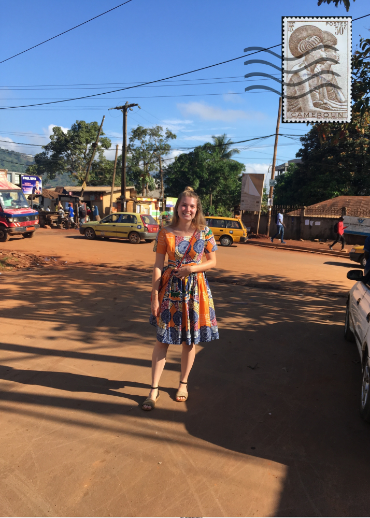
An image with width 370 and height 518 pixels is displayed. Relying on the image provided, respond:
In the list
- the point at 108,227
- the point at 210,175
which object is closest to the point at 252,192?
the point at 108,227

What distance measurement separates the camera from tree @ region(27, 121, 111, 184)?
51.8 meters

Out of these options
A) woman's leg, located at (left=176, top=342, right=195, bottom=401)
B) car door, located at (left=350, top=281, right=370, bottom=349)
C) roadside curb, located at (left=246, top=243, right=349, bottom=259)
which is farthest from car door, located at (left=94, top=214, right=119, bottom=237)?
woman's leg, located at (left=176, top=342, right=195, bottom=401)

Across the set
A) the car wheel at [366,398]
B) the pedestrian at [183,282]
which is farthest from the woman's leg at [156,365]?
the car wheel at [366,398]

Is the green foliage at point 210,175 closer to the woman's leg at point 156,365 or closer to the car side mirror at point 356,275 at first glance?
the car side mirror at point 356,275

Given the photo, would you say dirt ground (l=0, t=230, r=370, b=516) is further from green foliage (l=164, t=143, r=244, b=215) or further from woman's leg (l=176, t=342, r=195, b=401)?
green foliage (l=164, t=143, r=244, b=215)

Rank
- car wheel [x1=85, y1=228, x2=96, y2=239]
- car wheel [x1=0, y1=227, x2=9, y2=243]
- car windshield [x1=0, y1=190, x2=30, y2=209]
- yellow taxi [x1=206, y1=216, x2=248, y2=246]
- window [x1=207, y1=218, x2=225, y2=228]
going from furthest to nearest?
window [x1=207, y1=218, x2=225, y2=228] < yellow taxi [x1=206, y1=216, x2=248, y2=246] < car wheel [x1=85, y1=228, x2=96, y2=239] < car windshield [x1=0, y1=190, x2=30, y2=209] < car wheel [x1=0, y1=227, x2=9, y2=243]

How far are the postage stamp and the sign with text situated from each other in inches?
684

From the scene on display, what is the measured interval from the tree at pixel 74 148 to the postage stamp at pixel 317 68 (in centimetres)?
4761

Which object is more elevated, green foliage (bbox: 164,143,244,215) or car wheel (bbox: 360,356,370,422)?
green foliage (bbox: 164,143,244,215)

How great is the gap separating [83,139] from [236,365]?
5212cm

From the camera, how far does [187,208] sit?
335 cm

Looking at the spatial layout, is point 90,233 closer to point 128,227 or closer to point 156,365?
point 128,227

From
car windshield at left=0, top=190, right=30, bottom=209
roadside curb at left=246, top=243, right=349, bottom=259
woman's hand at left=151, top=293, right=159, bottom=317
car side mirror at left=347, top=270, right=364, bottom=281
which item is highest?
car windshield at left=0, top=190, right=30, bottom=209

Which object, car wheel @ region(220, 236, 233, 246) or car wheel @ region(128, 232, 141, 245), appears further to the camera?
car wheel @ region(220, 236, 233, 246)
